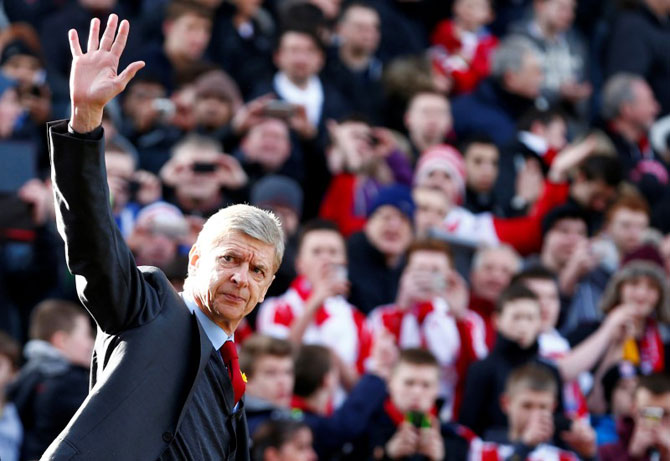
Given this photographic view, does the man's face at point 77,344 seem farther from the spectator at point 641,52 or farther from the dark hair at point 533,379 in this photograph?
the spectator at point 641,52

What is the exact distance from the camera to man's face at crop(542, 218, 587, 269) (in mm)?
9539

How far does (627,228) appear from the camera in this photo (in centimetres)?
985

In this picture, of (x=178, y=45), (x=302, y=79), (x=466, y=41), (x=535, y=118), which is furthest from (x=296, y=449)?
(x=466, y=41)

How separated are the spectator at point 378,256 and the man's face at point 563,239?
3.75ft

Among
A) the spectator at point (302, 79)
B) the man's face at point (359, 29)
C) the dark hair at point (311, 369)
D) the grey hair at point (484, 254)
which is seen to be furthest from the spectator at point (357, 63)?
the dark hair at point (311, 369)

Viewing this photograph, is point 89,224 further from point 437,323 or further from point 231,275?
point 437,323

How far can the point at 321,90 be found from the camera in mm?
10430

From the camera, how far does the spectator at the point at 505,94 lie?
11133 mm

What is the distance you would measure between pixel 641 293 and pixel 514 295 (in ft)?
3.39

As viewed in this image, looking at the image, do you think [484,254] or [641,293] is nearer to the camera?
[641,293]

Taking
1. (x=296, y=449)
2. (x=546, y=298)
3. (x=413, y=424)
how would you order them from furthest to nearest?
(x=546, y=298) → (x=413, y=424) → (x=296, y=449)

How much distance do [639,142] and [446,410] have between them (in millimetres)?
4325

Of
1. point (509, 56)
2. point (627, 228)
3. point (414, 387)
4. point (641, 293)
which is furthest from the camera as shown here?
point (509, 56)

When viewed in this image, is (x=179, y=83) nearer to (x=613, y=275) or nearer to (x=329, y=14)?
(x=329, y=14)
